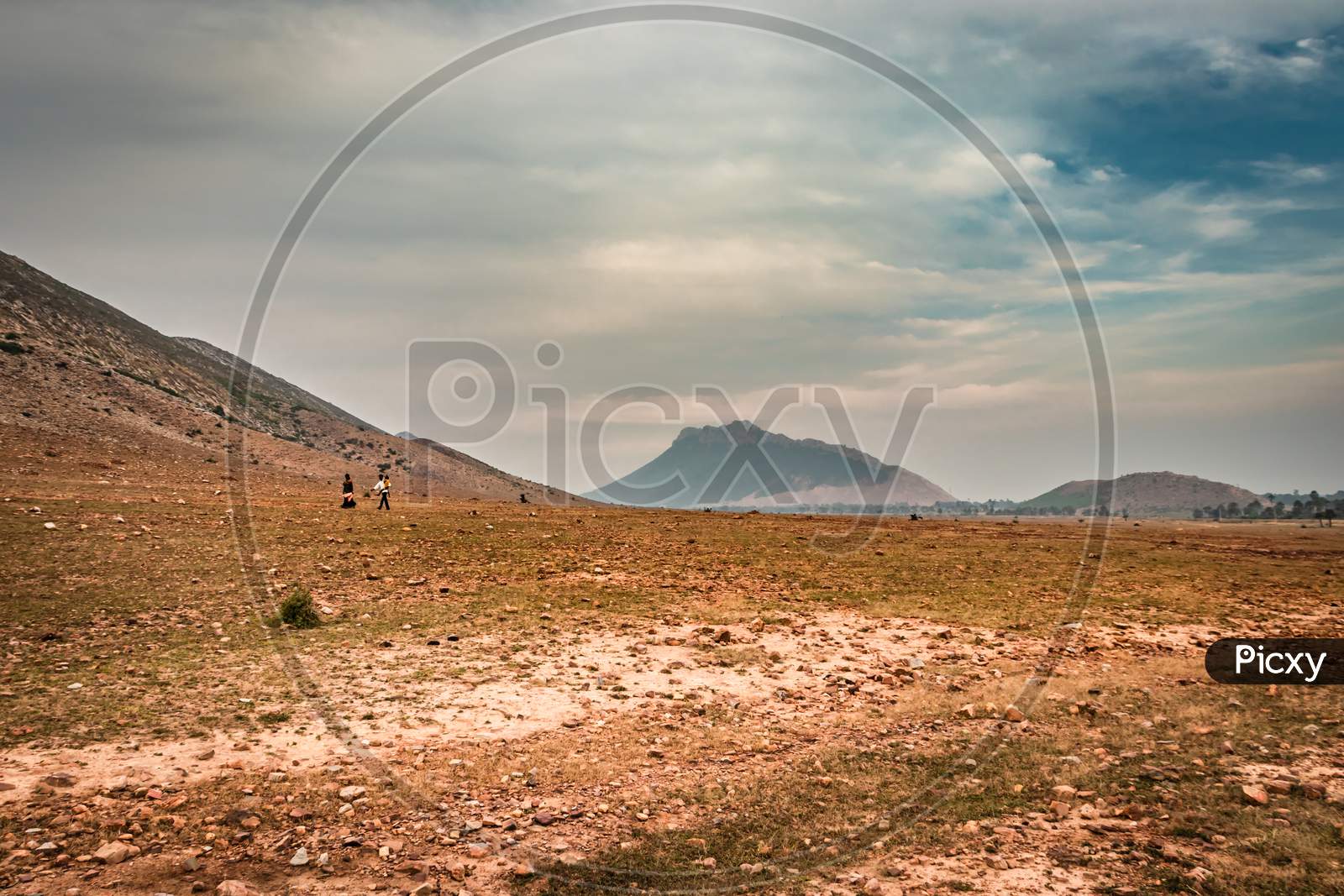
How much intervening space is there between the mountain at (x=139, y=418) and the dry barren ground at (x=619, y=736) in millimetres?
26836

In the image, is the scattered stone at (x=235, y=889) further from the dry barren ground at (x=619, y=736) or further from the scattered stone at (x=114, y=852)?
the scattered stone at (x=114, y=852)

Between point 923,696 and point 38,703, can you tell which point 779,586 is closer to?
point 923,696

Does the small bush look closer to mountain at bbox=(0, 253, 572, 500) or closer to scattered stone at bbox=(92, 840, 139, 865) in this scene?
scattered stone at bbox=(92, 840, 139, 865)

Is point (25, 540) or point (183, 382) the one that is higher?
point (183, 382)

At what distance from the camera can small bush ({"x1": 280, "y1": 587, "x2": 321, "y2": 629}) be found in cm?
1434

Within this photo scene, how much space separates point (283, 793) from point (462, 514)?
26159 millimetres

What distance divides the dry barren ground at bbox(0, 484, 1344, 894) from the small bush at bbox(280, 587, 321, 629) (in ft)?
1.95

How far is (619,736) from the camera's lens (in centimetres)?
1005

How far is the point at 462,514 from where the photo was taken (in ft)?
110

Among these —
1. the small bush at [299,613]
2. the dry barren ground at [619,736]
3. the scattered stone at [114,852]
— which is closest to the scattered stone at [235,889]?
the dry barren ground at [619,736]

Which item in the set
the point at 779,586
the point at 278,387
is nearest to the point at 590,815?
the point at 779,586

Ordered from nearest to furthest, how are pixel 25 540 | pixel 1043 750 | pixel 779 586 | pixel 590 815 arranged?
pixel 590 815, pixel 1043 750, pixel 25 540, pixel 779 586

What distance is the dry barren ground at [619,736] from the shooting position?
22.6 ft

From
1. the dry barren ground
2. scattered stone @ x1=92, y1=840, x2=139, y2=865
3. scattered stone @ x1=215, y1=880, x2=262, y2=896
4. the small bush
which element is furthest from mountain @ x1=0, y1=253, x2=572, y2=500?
scattered stone @ x1=215, y1=880, x2=262, y2=896
